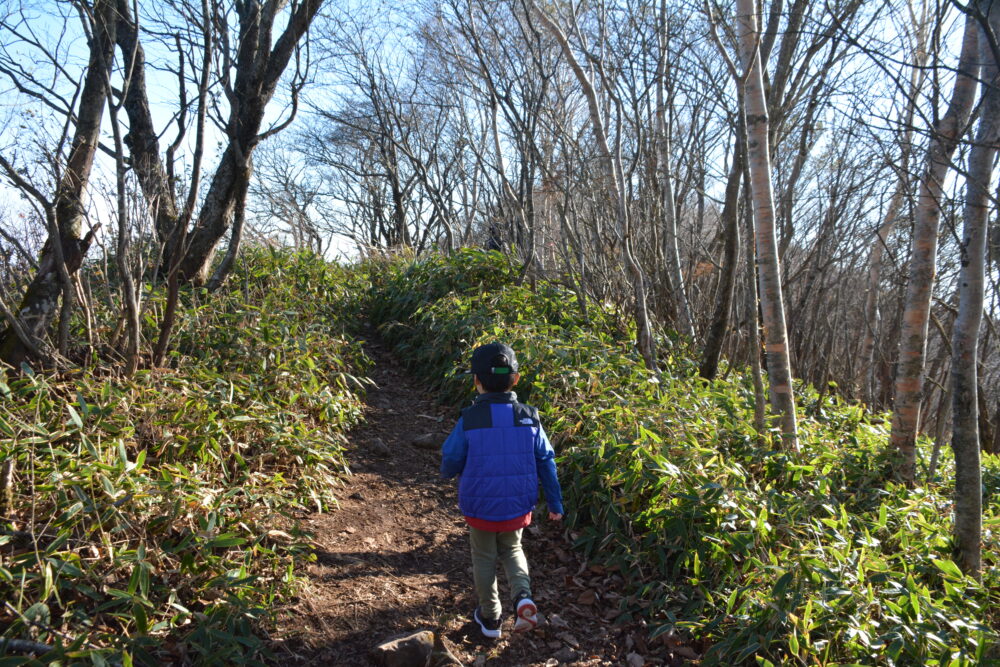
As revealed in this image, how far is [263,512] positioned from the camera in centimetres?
334

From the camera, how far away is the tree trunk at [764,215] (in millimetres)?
4160

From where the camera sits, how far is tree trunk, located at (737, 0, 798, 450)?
4.16m

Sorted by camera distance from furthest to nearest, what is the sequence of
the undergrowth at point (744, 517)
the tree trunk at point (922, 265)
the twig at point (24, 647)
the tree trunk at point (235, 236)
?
the tree trunk at point (235, 236) → the tree trunk at point (922, 265) → the undergrowth at point (744, 517) → the twig at point (24, 647)

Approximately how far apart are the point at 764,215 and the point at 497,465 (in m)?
2.77

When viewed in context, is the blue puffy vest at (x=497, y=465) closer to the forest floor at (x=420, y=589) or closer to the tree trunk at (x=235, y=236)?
the forest floor at (x=420, y=589)

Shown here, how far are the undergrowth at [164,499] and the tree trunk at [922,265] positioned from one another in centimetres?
412

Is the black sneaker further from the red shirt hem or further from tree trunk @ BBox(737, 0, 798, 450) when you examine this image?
tree trunk @ BBox(737, 0, 798, 450)

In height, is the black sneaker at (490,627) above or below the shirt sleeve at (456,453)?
below

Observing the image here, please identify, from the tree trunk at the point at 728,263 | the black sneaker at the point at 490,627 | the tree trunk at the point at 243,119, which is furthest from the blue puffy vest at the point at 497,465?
the tree trunk at the point at 243,119

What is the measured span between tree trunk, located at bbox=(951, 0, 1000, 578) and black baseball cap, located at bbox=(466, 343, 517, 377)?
2.36m

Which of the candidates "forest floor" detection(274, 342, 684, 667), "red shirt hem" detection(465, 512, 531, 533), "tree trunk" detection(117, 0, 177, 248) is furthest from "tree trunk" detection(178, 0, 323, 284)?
"red shirt hem" detection(465, 512, 531, 533)

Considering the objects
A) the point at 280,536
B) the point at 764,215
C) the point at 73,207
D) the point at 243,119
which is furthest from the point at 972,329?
the point at 243,119

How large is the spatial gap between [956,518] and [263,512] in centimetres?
383

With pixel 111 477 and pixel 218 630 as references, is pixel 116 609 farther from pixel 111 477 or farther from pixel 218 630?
pixel 111 477
